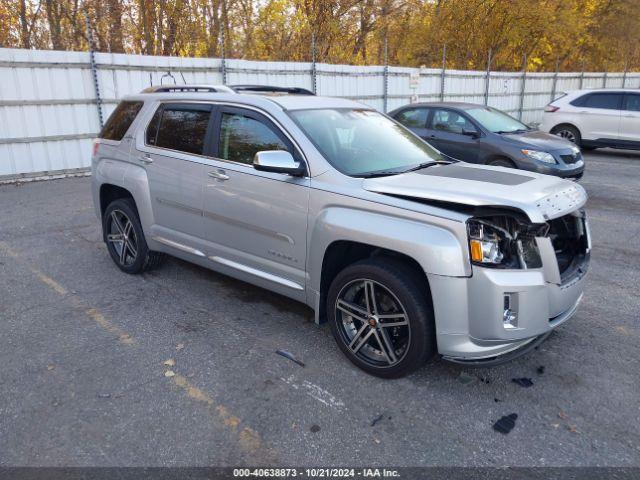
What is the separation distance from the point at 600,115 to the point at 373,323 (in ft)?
42.2

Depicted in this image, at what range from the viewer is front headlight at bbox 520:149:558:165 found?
8587 mm

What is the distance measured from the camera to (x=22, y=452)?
8.89 ft

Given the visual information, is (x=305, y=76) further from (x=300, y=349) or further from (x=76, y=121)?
(x=300, y=349)

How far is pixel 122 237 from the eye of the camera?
5.35 metres

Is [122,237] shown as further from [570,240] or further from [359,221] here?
[570,240]

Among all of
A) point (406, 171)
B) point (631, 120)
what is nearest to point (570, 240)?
point (406, 171)

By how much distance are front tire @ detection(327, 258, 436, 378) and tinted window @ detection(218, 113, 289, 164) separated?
1173mm

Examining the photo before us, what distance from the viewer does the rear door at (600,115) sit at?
13336mm

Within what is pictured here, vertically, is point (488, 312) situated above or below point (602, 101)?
below

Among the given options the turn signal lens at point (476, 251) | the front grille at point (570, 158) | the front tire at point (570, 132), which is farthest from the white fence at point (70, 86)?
the turn signal lens at point (476, 251)

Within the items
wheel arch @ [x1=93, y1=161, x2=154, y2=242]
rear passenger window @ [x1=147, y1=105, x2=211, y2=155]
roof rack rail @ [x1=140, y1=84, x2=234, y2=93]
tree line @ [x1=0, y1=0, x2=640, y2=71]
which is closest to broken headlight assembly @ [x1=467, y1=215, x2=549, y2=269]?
rear passenger window @ [x1=147, y1=105, x2=211, y2=155]

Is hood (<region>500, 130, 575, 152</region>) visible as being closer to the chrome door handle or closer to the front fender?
the chrome door handle

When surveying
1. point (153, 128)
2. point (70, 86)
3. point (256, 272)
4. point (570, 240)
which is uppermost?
point (70, 86)

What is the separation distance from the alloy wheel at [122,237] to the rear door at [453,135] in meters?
6.16
